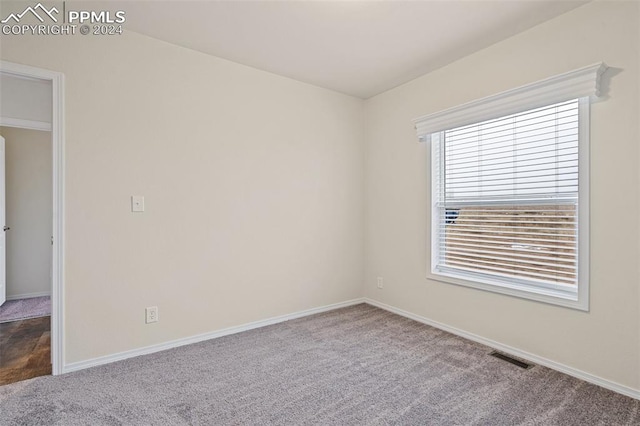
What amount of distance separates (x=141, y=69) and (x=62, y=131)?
0.75 metres

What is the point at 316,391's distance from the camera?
2.10 meters

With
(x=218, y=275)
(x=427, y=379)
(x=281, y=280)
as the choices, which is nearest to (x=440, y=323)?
(x=427, y=379)

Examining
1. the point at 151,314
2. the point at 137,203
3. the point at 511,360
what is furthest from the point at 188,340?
the point at 511,360

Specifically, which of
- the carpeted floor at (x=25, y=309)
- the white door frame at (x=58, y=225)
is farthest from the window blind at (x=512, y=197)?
the carpeted floor at (x=25, y=309)

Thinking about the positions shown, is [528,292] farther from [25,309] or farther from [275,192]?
[25,309]

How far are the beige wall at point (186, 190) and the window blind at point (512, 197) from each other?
1.28m

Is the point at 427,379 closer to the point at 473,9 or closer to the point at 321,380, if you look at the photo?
the point at 321,380

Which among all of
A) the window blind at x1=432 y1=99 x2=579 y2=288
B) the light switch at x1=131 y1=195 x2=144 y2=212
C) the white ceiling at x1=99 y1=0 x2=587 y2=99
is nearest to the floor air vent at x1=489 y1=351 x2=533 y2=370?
the window blind at x1=432 y1=99 x2=579 y2=288

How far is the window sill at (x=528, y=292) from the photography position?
2.24m

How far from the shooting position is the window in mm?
2262

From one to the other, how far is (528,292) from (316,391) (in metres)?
1.76

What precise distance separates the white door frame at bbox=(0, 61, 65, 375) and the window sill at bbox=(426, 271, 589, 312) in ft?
10.3

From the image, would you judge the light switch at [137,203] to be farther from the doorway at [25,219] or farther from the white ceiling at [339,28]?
the doorway at [25,219]

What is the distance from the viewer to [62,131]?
2.29 metres
